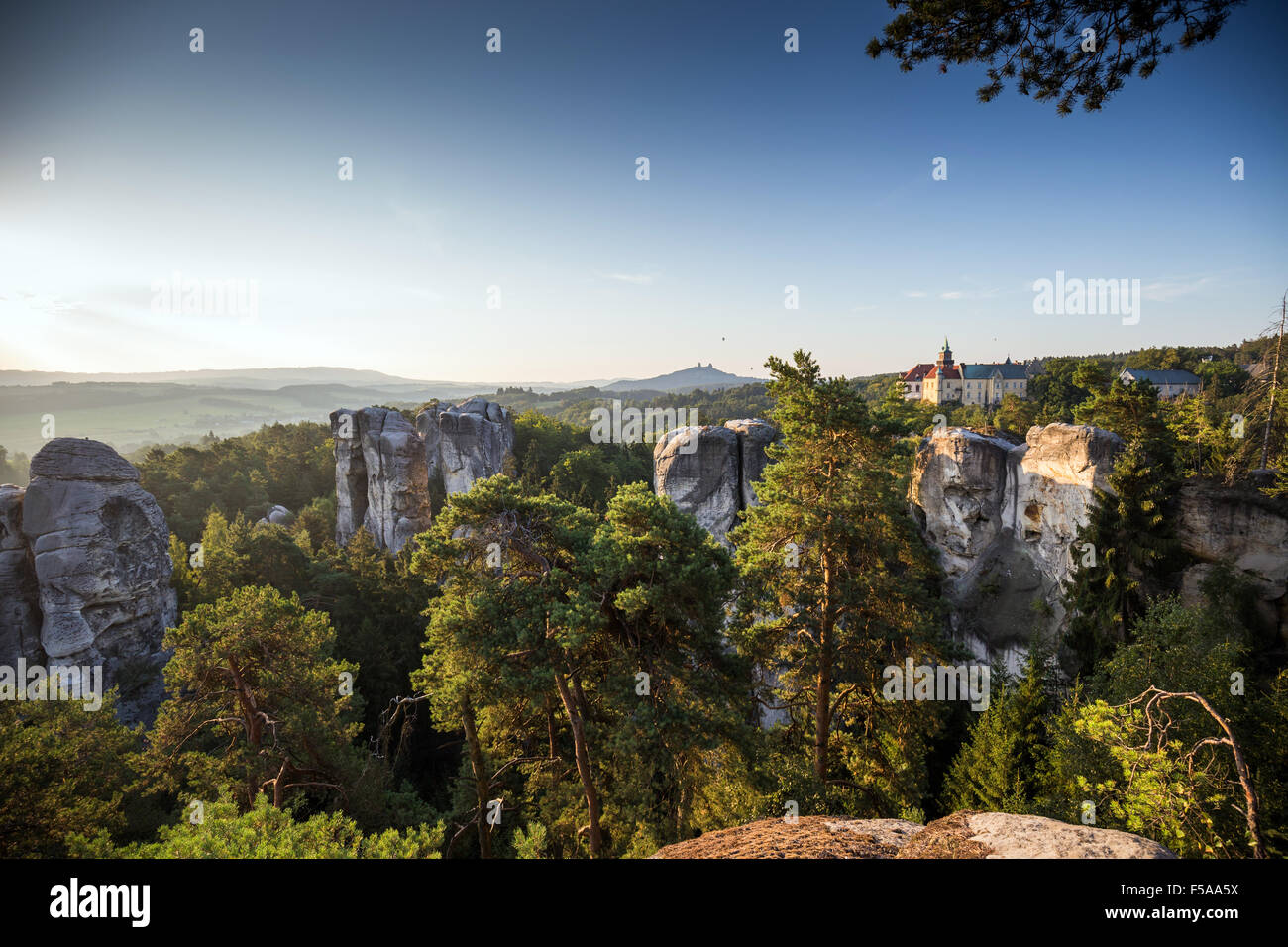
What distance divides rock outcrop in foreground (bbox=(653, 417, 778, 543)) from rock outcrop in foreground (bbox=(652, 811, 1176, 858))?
1575 cm

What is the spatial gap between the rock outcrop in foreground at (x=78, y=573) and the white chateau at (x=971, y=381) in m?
92.4

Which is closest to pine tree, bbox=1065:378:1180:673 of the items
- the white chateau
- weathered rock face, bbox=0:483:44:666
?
weathered rock face, bbox=0:483:44:666

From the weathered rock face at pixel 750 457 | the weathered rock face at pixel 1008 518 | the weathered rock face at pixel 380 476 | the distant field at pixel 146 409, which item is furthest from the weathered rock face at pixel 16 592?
the weathered rock face at pixel 1008 518

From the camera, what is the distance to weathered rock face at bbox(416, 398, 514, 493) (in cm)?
3681

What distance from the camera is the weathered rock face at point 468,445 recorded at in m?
36.8

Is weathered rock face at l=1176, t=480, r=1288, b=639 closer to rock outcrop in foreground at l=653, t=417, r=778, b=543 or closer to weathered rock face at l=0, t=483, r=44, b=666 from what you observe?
rock outcrop in foreground at l=653, t=417, r=778, b=543

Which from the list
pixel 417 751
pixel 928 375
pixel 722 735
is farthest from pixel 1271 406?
pixel 928 375

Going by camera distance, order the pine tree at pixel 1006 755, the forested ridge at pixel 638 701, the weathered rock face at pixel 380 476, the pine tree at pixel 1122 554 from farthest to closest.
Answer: the weathered rock face at pixel 380 476 → the pine tree at pixel 1122 554 → the pine tree at pixel 1006 755 → the forested ridge at pixel 638 701

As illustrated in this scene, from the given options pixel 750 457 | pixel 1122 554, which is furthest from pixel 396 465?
pixel 1122 554

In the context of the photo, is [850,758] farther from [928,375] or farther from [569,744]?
[928,375]

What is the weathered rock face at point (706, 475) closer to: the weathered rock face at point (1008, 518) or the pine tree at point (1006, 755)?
the weathered rock face at point (1008, 518)

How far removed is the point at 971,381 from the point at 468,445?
85.1 meters
